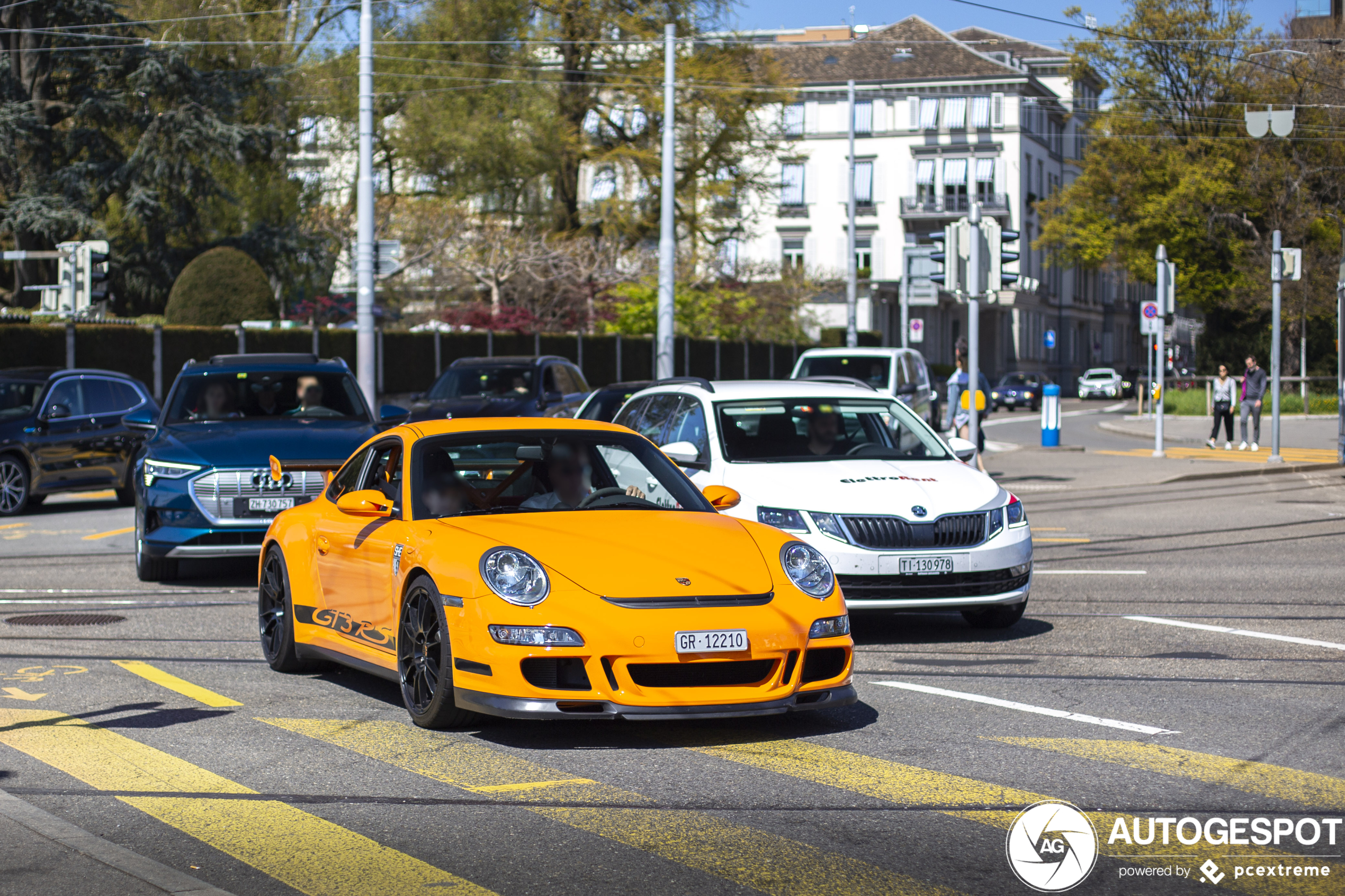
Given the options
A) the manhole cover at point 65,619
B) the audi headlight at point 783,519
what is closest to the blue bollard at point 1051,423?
the audi headlight at point 783,519

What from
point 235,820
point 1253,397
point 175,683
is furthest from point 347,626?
point 1253,397

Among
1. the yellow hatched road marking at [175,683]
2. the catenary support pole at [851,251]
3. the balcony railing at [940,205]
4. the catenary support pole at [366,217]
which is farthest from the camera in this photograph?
the balcony railing at [940,205]

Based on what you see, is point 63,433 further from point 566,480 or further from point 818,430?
point 566,480

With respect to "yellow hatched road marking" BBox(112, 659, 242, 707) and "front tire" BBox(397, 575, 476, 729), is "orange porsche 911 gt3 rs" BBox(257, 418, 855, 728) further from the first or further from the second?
"yellow hatched road marking" BBox(112, 659, 242, 707)

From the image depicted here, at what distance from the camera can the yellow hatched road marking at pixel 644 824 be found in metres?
4.80

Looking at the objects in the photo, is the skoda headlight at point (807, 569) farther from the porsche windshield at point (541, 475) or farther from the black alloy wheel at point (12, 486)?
the black alloy wheel at point (12, 486)

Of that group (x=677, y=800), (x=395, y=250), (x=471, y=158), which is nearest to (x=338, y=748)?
(x=677, y=800)

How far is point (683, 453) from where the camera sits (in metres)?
10.7

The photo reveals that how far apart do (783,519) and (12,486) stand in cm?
1318

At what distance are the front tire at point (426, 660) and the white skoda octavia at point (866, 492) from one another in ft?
4.81

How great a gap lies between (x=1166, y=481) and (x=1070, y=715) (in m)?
18.5

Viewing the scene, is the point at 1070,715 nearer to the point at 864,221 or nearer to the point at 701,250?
the point at 701,250

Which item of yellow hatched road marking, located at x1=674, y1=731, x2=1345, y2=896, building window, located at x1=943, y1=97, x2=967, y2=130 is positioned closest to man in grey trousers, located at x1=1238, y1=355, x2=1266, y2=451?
yellow hatched road marking, located at x1=674, y1=731, x2=1345, y2=896

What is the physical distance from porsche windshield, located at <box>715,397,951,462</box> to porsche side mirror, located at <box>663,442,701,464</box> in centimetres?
28
